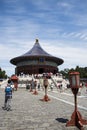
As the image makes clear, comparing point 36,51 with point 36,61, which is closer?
point 36,61

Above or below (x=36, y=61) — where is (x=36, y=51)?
above

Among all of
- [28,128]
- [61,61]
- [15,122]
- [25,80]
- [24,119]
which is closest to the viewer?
[28,128]

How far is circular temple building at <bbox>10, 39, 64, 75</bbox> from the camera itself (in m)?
70.8

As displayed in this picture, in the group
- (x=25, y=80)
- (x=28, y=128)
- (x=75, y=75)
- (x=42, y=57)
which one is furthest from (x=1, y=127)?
(x=42, y=57)

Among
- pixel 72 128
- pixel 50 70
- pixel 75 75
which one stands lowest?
pixel 72 128

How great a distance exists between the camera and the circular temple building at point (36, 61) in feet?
232

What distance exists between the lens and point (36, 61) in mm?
72125

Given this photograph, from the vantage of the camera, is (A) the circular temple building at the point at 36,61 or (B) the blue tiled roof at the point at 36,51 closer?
(A) the circular temple building at the point at 36,61

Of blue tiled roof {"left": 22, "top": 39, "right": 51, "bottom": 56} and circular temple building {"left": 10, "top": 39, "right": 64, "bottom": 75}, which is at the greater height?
blue tiled roof {"left": 22, "top": 39, "right": 51, "bottom": 56}

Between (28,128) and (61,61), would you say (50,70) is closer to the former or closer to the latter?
(61,61)

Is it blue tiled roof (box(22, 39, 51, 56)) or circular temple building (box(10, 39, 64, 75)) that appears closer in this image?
circular temple building (box(10, 39, 64, 75))

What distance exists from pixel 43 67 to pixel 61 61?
23.9 ft

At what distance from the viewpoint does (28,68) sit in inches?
2879

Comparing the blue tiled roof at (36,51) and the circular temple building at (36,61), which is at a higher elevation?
the blue tiled roof at (36,51)
